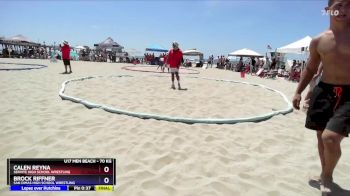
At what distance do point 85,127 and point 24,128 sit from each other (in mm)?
897

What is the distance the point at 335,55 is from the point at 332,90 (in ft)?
1.13

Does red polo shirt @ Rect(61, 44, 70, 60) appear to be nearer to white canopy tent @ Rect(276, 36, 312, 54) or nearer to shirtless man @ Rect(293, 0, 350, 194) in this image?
shirtless man @ Rect(293, 0, 350, 194)

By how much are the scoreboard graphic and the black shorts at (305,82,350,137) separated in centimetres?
217

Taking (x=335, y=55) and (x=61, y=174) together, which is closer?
(x=335, y=55)

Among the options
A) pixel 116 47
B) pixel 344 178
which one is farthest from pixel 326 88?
pixel 116 47

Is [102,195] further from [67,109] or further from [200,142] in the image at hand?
[67,109]

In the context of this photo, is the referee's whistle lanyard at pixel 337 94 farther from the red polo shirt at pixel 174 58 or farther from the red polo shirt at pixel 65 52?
the red polo shirt at pixel 65 52

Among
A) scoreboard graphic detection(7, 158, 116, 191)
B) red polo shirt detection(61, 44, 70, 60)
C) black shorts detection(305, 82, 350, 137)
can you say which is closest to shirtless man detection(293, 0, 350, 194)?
black shorts detection(305, 82, 350, 137)

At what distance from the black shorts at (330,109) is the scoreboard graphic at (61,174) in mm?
2174

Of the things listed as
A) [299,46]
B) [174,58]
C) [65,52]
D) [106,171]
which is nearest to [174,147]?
[106,171]

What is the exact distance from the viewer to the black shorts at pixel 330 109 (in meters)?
2.59

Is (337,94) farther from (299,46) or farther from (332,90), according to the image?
(299,46)

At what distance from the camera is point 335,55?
277cm

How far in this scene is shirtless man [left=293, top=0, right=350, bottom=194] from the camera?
8.59ft
